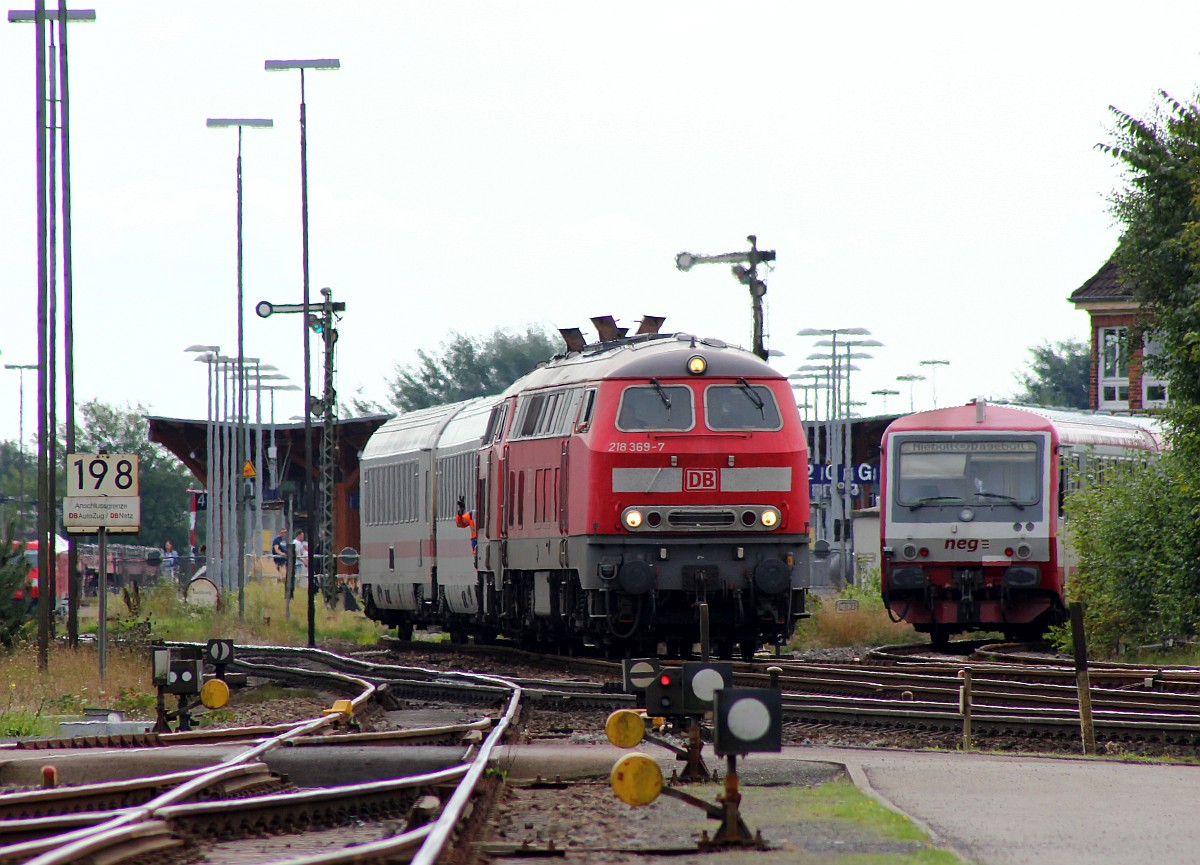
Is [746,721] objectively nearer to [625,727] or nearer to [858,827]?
[858,827]

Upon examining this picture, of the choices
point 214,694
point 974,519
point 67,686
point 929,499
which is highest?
point 929,499

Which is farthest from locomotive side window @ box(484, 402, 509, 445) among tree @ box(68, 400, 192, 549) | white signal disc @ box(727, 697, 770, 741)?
tree @ box(68, 400, 192, 549)

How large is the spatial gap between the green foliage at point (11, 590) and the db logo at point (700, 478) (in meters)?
9.50

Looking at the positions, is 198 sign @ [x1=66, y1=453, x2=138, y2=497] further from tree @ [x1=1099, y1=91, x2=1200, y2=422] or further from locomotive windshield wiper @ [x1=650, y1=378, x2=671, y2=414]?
tree @ [x1=1099, y1=91, x2=1200, y2=422]

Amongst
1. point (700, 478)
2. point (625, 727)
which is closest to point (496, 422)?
point (700, 478)

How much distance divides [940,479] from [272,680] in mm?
9787

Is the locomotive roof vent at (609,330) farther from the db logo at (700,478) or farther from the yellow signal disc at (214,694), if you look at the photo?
the yellow signal disc at (214,694)

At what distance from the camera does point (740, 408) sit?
20953 mm

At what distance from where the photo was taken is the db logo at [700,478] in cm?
2061

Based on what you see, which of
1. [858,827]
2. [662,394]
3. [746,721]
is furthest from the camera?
[662,394]

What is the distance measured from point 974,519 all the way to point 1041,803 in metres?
16.6

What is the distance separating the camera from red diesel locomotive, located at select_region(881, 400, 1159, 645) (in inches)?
1029

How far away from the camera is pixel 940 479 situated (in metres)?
26.6

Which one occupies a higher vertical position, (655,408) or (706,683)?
(655,408)
